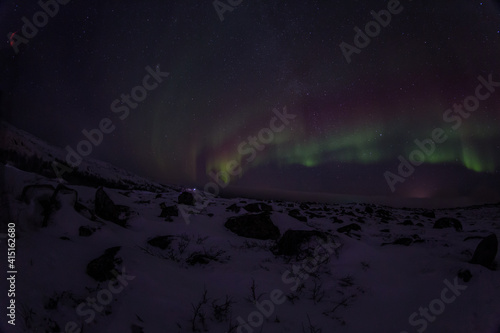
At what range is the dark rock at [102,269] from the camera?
2.87 metres

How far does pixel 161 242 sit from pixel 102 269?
1.82 meters

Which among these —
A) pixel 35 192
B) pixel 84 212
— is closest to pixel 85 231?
pixel 84 212

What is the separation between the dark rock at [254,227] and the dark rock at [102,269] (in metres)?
3.62

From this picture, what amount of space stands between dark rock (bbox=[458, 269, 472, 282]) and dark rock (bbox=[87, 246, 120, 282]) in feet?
15.7

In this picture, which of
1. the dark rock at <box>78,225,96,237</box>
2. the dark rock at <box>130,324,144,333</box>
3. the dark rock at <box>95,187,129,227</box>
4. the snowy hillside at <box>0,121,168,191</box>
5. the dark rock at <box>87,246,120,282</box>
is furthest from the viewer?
the snowy hillside at <box>0,121,168,191</box>

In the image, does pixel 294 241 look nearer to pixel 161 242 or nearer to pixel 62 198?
pixel 161 242

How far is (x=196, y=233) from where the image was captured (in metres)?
5.77

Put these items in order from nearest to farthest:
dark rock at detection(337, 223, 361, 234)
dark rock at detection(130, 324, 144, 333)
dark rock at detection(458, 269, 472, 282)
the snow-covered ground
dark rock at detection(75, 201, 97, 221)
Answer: dark rock at detection(130, 324, 144, 333), the snow-covered ground, dark rock at detection(458, 269, 472, 282), dark rock at detection(75, 201, 97, 221), dark rock at detection(337, 223, 361, 234)

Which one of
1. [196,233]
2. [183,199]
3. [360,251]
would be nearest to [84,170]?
[183,199]

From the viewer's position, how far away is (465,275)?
11.1 feet

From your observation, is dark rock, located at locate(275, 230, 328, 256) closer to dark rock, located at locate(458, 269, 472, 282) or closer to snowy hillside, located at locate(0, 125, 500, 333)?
snowy hillside, located at locate(0, 125, 500, 333)

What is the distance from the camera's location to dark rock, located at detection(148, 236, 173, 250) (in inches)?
184

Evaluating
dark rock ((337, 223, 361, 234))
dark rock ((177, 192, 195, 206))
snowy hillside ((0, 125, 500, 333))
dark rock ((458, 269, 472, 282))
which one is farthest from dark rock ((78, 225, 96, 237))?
dark rock ((337, 223, 361, 234))

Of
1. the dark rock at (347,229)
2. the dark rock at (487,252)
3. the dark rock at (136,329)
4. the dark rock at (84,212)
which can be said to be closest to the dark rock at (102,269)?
the dark rock at (136,329)
